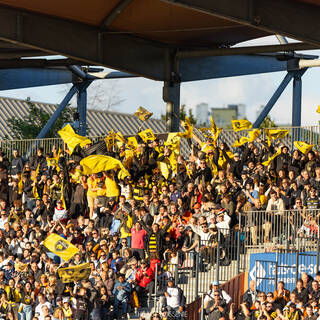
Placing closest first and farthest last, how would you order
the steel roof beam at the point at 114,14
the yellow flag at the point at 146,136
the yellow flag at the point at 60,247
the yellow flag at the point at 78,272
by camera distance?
1. the yellow flag at the point at 78,272
2. the yellow flag at the point at 60,247
3. the steel roof beam at the point at 114,14
4. the yellow flag at the point at 146,136

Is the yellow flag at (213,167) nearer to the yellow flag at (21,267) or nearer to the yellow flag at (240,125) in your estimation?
the yellow flag at (240,125)

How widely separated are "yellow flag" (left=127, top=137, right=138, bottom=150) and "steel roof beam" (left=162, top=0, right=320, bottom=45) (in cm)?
813

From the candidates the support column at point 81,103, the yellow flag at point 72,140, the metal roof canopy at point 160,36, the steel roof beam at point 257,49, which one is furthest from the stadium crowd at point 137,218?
the support column at point 81,103

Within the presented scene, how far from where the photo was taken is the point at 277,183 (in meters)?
25.9

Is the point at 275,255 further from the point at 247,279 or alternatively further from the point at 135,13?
the point at 135,13

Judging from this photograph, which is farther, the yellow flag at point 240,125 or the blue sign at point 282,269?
the yellow flag at point 240,125

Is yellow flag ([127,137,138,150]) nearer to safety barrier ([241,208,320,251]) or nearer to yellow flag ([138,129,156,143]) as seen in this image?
yellow flag ([138,129,156,143])

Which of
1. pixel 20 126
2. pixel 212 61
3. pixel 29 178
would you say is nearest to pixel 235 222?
pixel 29 178

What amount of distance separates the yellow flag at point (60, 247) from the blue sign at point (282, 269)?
492 cm

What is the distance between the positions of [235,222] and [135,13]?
752 centimetres

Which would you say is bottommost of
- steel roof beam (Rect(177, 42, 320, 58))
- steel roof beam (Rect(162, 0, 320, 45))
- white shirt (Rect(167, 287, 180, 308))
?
white shirt (Rect(167, 287, 180, 308))

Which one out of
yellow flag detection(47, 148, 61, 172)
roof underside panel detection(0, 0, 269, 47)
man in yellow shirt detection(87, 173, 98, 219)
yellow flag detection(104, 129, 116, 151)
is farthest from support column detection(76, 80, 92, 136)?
man in yellow shirt detection(87, 173, 98, 219)

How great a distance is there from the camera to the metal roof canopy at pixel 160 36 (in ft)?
74.3

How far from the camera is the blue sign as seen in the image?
22.7m
